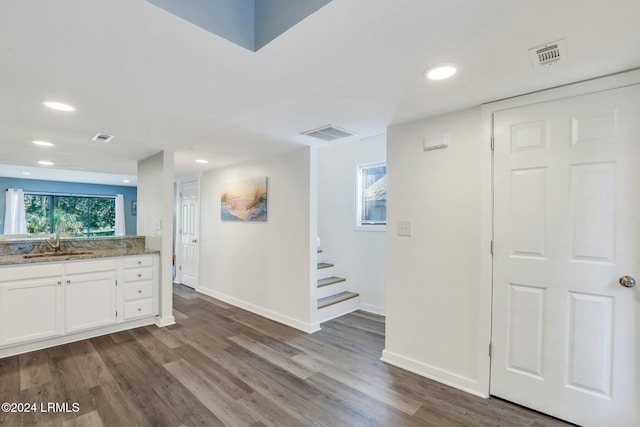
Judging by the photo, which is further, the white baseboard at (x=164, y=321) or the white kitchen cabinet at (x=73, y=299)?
the white baseboard at (x=164, y=321)

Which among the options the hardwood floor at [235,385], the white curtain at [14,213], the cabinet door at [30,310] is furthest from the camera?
the white curtain at [14,213]

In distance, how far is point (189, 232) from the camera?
5598 millimetres

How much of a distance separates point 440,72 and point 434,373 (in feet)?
7.21

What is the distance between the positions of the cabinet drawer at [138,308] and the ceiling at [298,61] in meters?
2.01

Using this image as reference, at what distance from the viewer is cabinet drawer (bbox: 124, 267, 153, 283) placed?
347 cm

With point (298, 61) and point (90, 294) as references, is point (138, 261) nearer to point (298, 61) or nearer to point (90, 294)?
point (90, 294)

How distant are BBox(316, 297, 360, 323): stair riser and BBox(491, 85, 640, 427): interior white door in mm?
1972

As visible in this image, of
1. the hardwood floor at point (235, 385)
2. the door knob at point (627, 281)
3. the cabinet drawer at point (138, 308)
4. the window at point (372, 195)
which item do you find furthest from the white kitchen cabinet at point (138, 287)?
the door knob at point (627, 281)

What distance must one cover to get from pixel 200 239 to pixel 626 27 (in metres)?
5.44

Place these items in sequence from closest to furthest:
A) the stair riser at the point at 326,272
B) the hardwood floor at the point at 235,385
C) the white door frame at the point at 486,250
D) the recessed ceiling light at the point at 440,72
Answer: the recessed ceiling light at the point at 440,72
the hardwood floor at the point at 235,385
the white door frame at the point at 486,250
the stair riser at the point at 326,272

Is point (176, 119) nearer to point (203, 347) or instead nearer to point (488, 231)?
point (203, 347)

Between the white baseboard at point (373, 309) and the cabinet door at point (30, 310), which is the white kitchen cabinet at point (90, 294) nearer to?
the cabinet door at point (30, 310)

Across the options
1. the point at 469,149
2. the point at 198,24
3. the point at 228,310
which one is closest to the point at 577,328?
the point at 469,149

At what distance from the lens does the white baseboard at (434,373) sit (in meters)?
2.19
